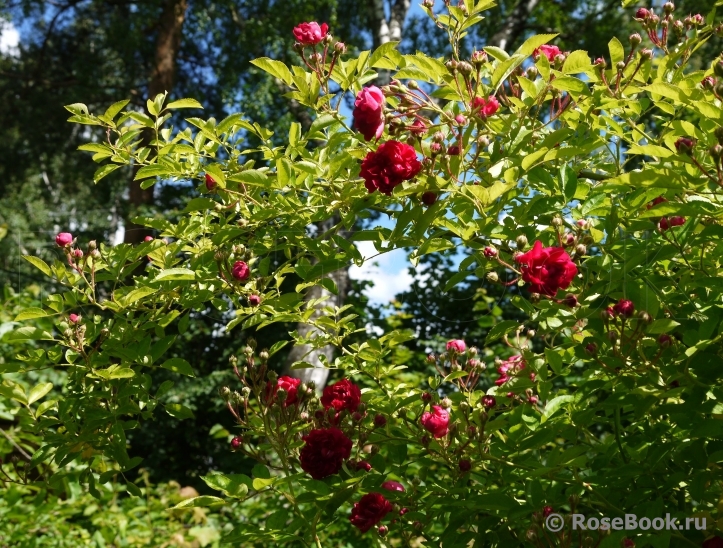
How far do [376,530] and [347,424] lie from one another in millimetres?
267

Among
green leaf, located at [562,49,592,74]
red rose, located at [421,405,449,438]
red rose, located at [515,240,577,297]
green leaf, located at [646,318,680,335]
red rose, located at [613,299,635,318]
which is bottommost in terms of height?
red rose, located at [421,405,449,438]

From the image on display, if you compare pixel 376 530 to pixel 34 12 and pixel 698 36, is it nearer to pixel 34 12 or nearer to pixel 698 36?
pixel 698 36

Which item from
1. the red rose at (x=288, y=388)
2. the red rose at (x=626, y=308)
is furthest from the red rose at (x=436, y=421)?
the red rose at (x=626, y=308)

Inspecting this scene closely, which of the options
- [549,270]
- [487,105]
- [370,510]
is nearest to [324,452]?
[370,510]

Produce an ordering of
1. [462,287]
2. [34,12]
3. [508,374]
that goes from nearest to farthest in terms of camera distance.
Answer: [508,374] → [462,287] → [34,12]

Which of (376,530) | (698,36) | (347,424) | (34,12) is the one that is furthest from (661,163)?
(34,12)

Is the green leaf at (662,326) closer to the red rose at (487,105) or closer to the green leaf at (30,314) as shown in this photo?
the red rose at (487,105)

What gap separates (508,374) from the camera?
158 cm

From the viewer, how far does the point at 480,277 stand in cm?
139

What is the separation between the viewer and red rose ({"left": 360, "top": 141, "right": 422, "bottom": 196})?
3.74 feet

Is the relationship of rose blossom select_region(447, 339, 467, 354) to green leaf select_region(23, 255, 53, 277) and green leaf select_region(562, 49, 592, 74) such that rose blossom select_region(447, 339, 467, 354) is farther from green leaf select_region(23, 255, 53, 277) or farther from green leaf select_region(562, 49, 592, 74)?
green leaf select_region(23, 255, 53, 277)

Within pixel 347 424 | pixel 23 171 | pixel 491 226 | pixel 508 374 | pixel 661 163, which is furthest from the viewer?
pixel 23 171

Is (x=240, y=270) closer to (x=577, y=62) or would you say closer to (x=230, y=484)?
(x=230, y=484)

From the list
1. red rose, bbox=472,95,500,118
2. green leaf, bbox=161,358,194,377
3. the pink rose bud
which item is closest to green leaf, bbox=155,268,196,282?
green leaf, bbox=161,358,194,377
